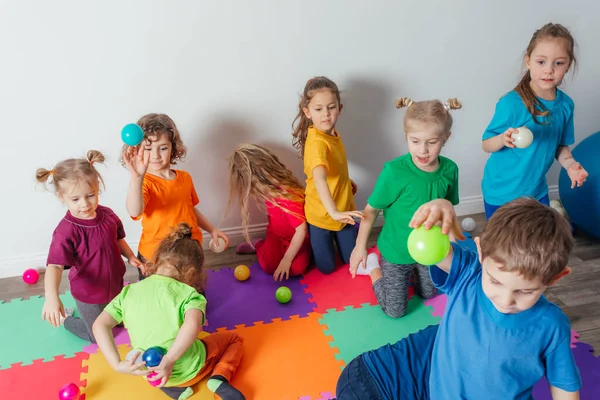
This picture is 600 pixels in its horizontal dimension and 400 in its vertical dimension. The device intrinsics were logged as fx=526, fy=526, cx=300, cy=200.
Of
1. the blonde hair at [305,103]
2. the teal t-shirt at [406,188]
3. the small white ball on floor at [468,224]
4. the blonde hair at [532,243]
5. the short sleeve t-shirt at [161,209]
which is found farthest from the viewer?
the small white ball on floor at [468,224]

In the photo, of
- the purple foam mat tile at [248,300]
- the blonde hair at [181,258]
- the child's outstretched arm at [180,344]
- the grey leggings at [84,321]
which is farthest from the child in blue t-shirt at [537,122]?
the grey leggings at [84,321]

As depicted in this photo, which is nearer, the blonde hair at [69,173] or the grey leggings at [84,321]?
the blonde hair at [69,173]

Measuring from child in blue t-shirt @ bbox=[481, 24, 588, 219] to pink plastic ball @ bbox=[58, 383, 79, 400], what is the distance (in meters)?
2.14

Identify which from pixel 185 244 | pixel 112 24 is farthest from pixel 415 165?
pixel 112 24

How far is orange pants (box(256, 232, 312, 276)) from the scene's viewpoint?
296 centimetres

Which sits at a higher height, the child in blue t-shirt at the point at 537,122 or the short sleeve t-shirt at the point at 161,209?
the child in blue t-shirt at the point at 537,122

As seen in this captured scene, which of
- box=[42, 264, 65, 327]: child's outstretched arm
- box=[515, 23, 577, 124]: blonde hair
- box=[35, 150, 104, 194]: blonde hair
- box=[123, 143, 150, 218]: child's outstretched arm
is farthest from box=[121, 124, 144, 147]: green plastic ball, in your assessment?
box=[515, 23, 577, 124]: blonde hair

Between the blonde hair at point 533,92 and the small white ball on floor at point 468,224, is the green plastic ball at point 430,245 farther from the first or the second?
the small white ball on floor at point 468,224

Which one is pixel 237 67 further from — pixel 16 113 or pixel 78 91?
pixel 16 113

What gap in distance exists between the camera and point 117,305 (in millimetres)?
2057

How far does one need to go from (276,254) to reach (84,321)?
1.06m

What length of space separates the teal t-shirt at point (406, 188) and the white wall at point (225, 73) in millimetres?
831

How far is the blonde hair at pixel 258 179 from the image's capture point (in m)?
2.85

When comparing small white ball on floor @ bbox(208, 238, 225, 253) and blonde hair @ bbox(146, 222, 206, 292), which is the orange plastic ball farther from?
blonde hair @ bbox(146, 222, 206, 292)
